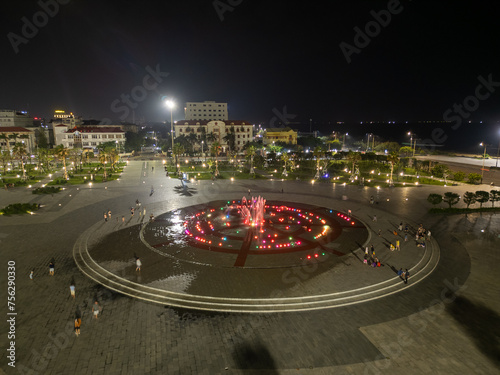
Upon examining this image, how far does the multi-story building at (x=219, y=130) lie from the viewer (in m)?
125

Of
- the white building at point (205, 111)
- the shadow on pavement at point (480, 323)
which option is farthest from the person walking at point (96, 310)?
the white building at point (205, 111)

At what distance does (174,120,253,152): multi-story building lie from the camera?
12544 centimetres

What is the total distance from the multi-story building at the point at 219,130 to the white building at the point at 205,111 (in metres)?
34.9

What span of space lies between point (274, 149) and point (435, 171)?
66.2 meters

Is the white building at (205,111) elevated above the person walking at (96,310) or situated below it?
above

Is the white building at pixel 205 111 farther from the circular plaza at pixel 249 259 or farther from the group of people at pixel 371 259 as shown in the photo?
the group of people at pixel 371 259

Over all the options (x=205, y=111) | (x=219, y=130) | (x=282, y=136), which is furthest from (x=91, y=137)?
(x=282, y=136)

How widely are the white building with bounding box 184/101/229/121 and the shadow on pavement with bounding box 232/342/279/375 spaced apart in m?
158

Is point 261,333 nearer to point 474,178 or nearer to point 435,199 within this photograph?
point 435,199

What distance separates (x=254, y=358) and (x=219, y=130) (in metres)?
117

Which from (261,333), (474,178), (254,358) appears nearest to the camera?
(254,358)

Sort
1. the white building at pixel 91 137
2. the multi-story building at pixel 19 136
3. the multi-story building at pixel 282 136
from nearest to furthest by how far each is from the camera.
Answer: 1. the multi-story building at pixel 19 136
2. the white building at pixel 91 137
3. the multi-story building at pixel 282 136

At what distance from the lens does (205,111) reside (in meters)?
165

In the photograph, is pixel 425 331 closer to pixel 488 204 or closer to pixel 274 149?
pixel 488 204
